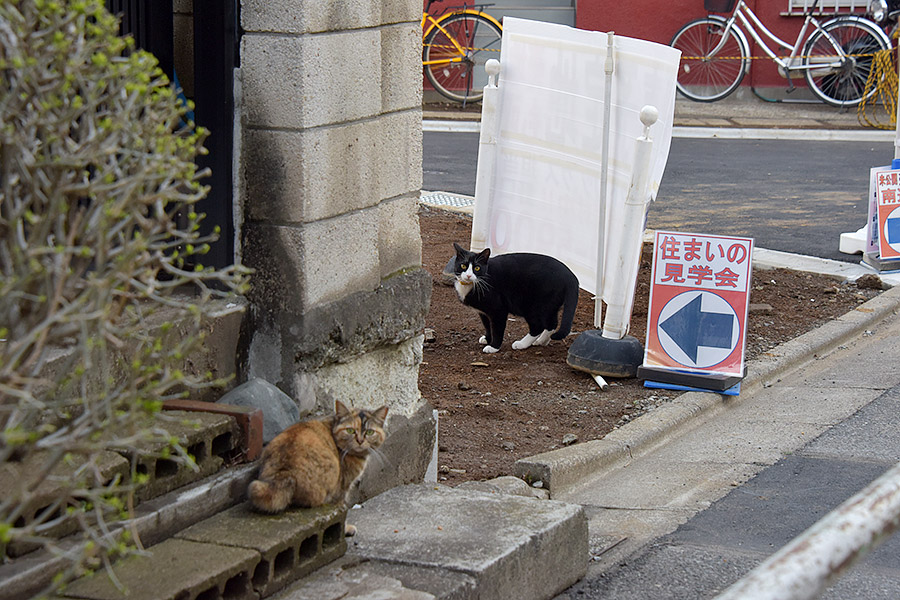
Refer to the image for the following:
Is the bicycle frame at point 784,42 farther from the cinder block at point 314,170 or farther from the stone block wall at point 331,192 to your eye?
the cinder block at point 314,170

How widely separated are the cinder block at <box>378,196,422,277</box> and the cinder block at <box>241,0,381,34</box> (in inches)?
31.4

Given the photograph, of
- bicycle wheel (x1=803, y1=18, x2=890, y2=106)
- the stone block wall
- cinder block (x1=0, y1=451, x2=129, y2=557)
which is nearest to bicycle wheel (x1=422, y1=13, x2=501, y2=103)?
bicycle wheel (x1=803, y1=18, x2=890, y2=106)

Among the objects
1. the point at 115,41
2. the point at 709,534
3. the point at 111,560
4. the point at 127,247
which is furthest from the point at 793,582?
the point at 709,534

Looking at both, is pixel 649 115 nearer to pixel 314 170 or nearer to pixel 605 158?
pixel 605 158

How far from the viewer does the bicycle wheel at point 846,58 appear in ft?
50.9

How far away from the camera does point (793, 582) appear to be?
5.11 feet

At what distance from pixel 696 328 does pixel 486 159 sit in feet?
6.85

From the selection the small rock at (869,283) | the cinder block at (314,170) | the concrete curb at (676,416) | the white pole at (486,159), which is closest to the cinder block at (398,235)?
the cinder block at (314,170)

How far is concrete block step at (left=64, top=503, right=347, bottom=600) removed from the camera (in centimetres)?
301

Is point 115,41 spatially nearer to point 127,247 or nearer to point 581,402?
point 127,247

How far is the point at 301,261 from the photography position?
13.3 feet

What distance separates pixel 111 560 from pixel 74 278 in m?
1.36

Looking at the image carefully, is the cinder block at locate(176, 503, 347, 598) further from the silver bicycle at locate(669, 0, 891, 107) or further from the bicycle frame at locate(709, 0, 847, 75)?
the bicycle frame at locate(709, 0, 847, 75)

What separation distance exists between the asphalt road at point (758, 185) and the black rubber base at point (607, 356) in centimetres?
352
